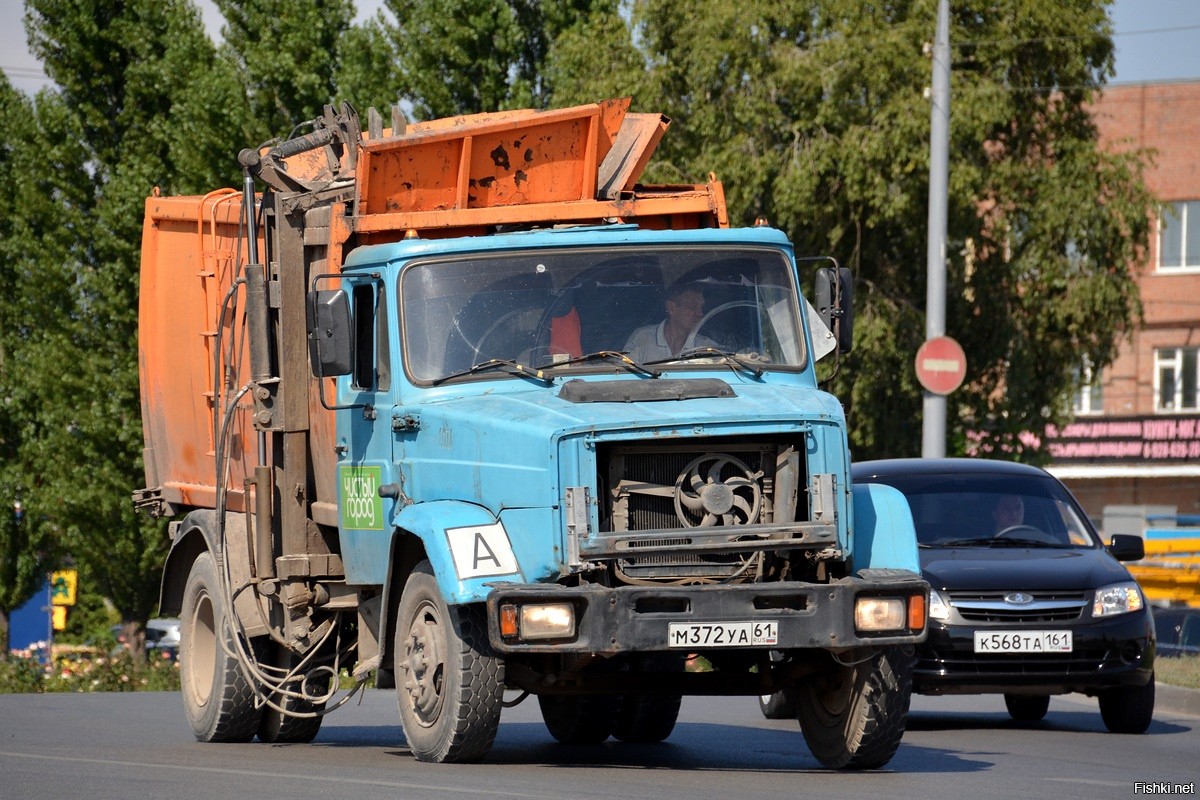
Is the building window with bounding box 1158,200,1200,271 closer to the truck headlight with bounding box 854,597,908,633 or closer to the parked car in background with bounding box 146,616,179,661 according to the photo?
the parked car in background with bounding box 146,616,179,661

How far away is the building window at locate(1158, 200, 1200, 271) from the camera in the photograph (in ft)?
170

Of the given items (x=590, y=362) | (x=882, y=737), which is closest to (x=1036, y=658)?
(x=882, y=737)

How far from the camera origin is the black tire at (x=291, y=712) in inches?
435

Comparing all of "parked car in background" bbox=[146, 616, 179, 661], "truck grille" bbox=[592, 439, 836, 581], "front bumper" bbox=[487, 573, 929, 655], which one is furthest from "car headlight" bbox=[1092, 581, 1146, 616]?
"parked car in background" bbox=[146, 616, 179, 661]

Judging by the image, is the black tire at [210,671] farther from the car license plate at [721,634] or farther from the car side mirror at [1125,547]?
the car side mirror at [1125,547]

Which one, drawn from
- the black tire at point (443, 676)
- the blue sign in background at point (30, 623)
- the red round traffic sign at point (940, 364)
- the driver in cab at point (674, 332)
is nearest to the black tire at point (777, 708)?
the driver in cab at point (674, 332)

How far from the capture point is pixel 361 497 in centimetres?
984

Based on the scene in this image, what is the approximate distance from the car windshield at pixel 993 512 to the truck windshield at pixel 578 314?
415 cm

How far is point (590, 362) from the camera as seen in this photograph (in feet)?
30.1

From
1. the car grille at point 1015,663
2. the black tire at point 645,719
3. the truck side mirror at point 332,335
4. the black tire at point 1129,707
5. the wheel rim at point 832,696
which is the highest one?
the truck side mirror at point 332,335

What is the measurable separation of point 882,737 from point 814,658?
451 millimetres

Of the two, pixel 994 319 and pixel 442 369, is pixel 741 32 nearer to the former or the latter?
pixel 994 319

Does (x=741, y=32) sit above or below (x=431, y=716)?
above

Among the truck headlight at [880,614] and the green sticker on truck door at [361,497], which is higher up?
the green sticker on truck door at [361,497]
